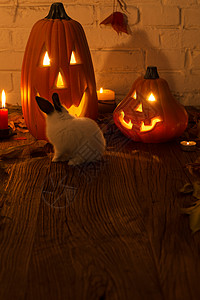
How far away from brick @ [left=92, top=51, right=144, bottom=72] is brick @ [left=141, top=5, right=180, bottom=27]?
169mm

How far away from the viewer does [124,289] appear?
799 millimetres

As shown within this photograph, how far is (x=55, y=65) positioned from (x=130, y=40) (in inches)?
26.7

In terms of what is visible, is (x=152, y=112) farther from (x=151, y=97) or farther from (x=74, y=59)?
(x=74, y=59)

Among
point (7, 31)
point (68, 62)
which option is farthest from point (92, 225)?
point (7, 31)

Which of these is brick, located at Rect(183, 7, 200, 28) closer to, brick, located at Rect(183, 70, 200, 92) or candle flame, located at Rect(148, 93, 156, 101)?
brick, located at Rect(183, 70, 200, 92)

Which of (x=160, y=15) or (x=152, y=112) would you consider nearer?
(x=152, y=112)

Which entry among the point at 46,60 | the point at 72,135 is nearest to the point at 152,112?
the point at 72,135

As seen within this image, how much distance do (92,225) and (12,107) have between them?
1335 millimetres

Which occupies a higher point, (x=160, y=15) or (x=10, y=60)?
(x=160, y=15)

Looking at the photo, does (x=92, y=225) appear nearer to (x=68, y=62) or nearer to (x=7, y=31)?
(x=68, y=62)

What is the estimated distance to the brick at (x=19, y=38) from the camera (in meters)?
2.10

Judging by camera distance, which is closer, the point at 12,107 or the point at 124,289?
the point at 124,289

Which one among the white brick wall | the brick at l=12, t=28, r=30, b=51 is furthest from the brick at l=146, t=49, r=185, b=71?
the brick at l=12, t=28, r=30, b=51

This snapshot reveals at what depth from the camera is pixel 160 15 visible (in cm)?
205
